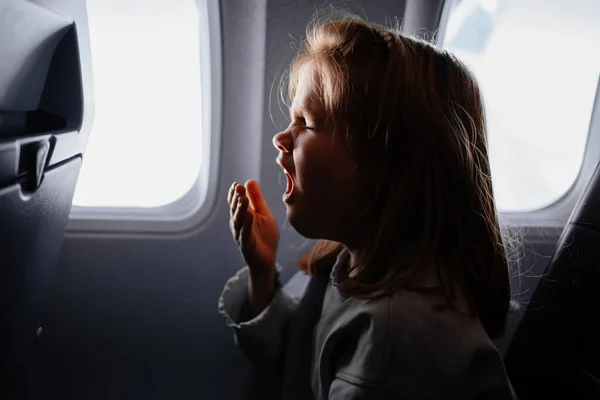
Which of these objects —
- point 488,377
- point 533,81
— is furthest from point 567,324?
point 533,81

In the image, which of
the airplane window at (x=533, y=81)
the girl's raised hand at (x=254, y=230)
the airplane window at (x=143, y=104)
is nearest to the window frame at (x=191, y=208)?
the airplane window at (x=143, y=104)

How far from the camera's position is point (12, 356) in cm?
69

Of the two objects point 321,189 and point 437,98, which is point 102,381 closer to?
point 321,189

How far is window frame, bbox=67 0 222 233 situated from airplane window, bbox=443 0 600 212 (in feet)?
1.67

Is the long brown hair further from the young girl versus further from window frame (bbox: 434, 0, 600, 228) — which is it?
window frame (bbox: 434, 0, 600, 228)

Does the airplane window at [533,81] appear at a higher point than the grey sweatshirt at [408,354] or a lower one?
higher

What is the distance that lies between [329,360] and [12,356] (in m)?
0.41

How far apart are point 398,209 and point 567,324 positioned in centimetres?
36

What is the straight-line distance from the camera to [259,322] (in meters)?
0.94

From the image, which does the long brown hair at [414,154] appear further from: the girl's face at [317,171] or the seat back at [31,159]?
the seat back at [31,159]

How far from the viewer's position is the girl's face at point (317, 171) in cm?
75

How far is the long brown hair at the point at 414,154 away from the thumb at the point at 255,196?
26 cm

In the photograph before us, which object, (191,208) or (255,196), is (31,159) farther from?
(191,208)

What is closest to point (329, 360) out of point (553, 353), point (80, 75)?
point (553, 353)
